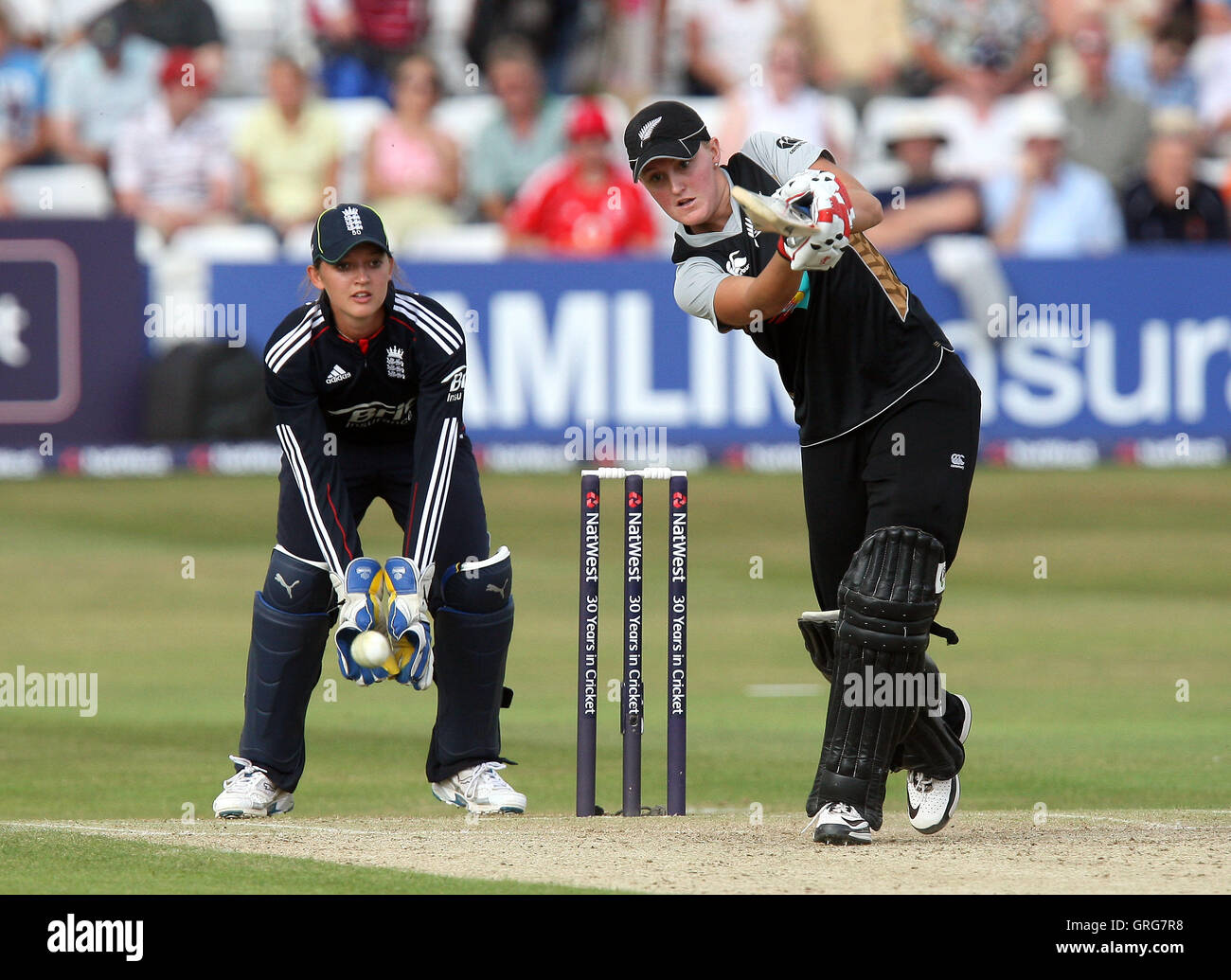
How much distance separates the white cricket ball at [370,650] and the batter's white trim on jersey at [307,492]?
454 mm

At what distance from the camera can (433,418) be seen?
6734mm

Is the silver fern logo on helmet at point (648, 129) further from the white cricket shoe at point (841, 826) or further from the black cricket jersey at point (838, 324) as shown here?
the white cricket shoe at point (841, 826)

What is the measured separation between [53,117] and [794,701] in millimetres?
11541

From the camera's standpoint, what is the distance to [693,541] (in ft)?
49.8

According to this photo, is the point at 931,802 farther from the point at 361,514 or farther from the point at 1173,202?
the point at 1173,202

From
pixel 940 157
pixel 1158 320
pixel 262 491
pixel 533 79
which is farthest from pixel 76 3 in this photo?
pixel 1158 320

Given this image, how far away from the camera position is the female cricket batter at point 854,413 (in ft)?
19.2

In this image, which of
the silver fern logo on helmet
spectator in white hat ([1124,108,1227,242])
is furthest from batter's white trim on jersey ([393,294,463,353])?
spectator in white hat ([1124,108,1227,242])

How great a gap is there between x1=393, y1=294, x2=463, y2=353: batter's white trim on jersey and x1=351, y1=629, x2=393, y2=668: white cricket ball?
3.42 feet

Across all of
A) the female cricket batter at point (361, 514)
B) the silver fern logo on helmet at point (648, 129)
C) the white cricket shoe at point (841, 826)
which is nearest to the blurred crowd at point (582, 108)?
the female cricket batter at point (361, 514)

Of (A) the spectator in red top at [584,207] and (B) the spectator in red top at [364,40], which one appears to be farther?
(B) the spectator in red top at [364,40]

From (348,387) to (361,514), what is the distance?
566 millimetres

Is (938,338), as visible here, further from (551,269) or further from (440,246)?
(440,246)

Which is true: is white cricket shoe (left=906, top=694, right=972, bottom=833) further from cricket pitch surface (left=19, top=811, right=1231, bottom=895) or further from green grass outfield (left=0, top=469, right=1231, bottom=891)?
green grass outfield (left=0, top=469, right=1231, bottom=891)
